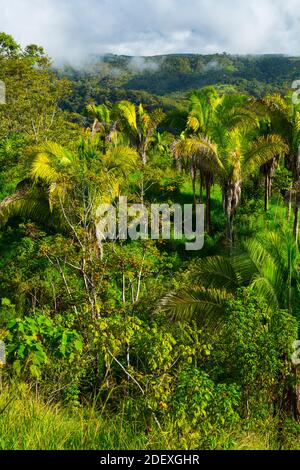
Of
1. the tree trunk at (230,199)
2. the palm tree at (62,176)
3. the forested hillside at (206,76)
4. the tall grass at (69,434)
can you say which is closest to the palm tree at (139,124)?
the tree trunk at (230,199)

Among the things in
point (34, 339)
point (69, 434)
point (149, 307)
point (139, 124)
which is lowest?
point (69, 434)

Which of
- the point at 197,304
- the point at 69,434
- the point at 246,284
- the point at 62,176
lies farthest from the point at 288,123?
the point at 69,434

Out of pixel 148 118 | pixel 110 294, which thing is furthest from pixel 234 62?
pixel 110 294

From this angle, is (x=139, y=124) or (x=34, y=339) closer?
(x=34, y=339)

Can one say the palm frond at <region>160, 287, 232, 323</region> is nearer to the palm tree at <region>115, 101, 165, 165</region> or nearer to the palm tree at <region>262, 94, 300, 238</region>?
the palm tree at <region>262, 94, 300, 238</region>

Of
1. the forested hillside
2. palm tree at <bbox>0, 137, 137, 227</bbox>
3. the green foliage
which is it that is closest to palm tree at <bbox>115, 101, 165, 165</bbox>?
palm tree at <bbox>0, 137, 137, 227</bbox>

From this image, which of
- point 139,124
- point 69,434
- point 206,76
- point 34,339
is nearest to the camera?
point 69,434

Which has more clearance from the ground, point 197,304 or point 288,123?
point 288,123

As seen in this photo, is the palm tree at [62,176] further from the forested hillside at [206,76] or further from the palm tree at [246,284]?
the forested hillside at [206,76]

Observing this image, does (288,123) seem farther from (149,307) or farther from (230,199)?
(149,307)
